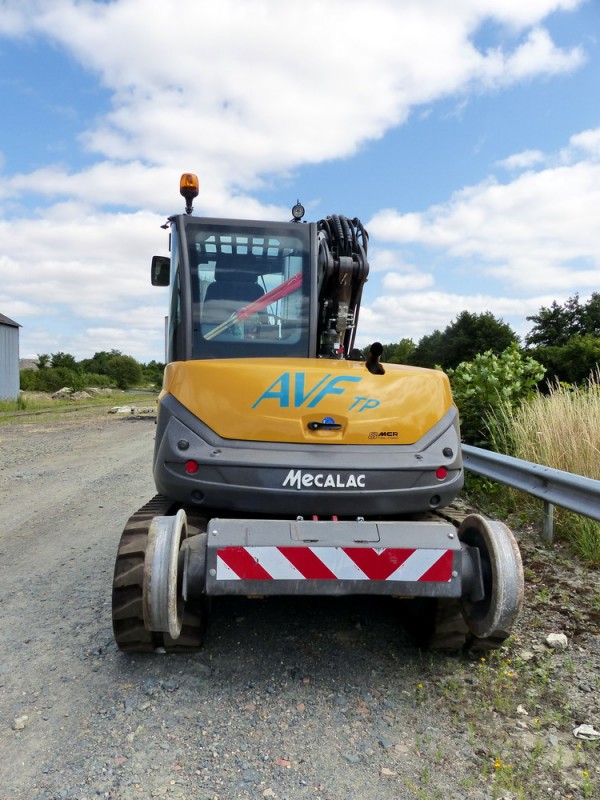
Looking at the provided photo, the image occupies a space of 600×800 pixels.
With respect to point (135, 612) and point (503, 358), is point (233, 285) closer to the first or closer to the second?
point (135, 612)

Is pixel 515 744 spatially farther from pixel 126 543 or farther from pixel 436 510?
pixel 126 543

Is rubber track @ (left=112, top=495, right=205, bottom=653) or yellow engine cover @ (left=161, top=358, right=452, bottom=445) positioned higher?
yellow engine cover @ (left=161, top=358, right=452, bottom=445)

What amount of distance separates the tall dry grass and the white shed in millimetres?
38118

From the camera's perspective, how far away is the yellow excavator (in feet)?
10.3

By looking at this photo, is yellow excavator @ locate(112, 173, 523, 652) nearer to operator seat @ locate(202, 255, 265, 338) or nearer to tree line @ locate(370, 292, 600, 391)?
operator seat @ locate(202, 255, 265, 338)

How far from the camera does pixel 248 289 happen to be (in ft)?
14.6

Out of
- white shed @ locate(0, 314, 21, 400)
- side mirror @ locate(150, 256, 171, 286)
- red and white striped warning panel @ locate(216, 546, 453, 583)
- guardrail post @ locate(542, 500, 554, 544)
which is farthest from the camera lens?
white shed @ locate(0, 314, 21, 400)

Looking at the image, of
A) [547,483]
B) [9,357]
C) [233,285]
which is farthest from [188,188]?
[9,357]

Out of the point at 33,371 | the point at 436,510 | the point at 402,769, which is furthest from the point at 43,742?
the point at 33,371

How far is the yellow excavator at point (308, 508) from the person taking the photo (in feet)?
10.3

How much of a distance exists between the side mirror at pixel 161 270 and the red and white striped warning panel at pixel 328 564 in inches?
102

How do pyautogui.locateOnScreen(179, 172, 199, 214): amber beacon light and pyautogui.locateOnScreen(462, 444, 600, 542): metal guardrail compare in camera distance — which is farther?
pyautogui.locateOnScreen(179, 172, 199, 214): amber beacon light

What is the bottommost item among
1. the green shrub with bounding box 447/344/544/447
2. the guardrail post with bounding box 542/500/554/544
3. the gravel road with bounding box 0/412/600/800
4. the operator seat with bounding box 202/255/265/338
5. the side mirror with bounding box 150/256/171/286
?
the gravel road with bounding box 0/412/600/800

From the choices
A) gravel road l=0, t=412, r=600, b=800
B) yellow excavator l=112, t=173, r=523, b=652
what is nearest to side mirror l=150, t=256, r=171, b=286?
yellow excavator l=112, t=173, r=523, b=652
